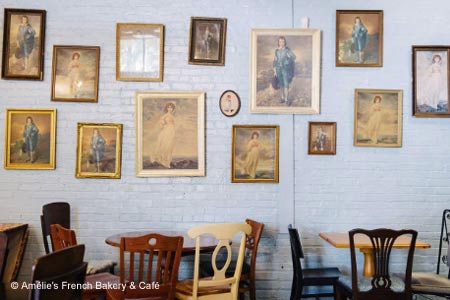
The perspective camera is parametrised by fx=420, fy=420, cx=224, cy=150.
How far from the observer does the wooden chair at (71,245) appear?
3053mm

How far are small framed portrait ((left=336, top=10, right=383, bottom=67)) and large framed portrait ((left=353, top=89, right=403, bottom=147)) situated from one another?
334mm

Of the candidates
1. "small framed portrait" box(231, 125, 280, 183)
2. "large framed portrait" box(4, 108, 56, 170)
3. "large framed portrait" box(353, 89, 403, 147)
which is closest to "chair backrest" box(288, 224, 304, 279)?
"small framed portrait" box(231, 125, 280, 183)

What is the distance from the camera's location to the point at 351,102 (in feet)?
14.8

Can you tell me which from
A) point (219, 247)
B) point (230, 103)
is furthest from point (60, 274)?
point (230, 103)

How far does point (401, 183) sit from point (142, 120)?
9.31 ft

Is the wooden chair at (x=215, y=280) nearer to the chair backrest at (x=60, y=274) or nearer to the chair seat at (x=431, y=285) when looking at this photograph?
the chair backrest at (x=60, y=274)

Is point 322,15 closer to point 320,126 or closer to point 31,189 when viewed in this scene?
point 320,126

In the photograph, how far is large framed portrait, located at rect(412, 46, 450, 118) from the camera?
14.7 feet

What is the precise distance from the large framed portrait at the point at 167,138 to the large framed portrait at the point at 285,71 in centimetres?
68

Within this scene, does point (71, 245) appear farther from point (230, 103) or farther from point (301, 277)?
point (230, 103)

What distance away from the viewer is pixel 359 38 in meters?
4.50

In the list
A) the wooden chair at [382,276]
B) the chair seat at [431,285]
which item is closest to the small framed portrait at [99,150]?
the wooden chair at [382,276]

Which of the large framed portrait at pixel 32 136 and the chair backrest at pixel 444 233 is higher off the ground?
the large framed portrait at pixel 32 136

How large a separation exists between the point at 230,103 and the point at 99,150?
1.47 m
